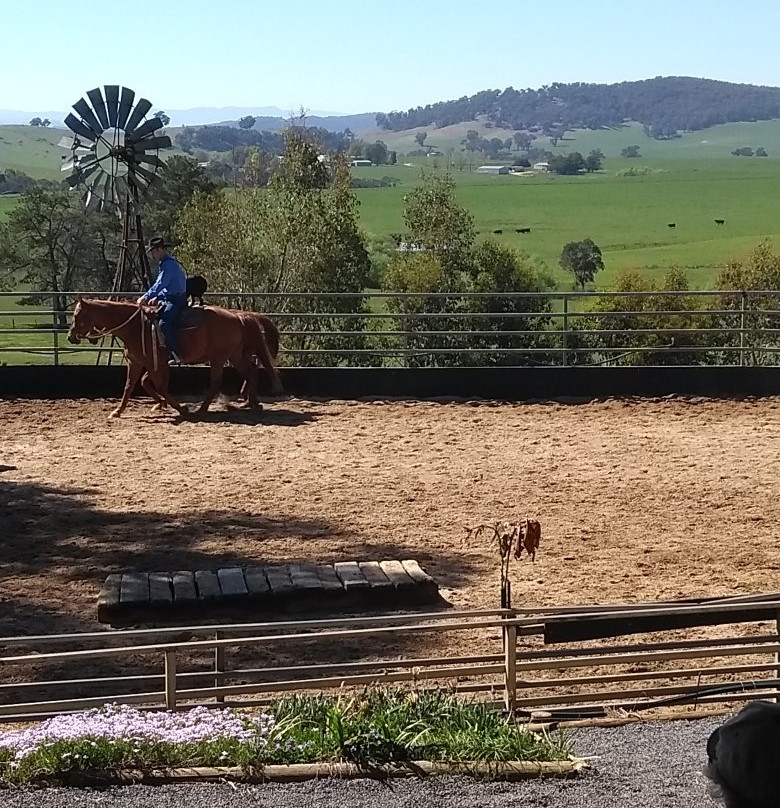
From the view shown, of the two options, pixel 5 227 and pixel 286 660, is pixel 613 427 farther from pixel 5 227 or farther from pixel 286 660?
pixel 5 227

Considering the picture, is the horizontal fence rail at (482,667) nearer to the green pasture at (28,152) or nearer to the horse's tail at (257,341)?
the horse's tail at (257,341)

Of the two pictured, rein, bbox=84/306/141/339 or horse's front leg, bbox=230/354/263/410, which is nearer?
rein, bbox=84/306/141/339

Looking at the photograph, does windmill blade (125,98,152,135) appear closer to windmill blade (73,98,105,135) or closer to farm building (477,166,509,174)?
windmill blade (73,98,105,135)

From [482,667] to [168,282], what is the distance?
946 cm

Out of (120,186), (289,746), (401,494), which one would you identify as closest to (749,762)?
(289,746)

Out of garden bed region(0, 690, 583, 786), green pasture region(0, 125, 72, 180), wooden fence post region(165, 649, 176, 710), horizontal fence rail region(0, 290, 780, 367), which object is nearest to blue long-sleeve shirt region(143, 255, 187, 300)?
horizontal fence rail region(0, 290, 780, 367)

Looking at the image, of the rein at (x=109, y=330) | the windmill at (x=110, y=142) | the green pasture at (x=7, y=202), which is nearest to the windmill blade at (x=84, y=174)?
the windmill at (x=110, y=142)

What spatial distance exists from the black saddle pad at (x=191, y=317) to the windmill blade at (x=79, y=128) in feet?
18.0

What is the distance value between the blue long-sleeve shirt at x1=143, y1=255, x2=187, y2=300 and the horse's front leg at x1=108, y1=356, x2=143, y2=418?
85 centimetres

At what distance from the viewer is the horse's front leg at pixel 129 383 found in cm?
1390

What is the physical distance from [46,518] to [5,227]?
137ft

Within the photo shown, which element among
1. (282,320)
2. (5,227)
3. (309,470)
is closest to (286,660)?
(309,470)

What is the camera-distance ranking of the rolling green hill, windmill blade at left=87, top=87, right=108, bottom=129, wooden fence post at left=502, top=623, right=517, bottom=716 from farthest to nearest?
the rolling green hill < windmill blade at left=87, top=87, right=108, bottom=129 < wooden fence post at left=502, top=623, right=517, bottom=716

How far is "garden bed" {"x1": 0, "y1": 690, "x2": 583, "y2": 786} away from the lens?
4.18 metres
